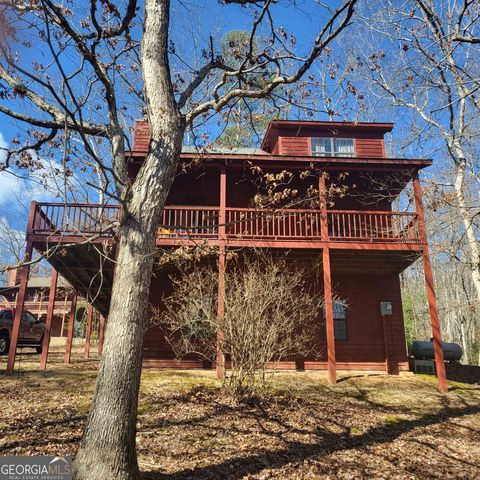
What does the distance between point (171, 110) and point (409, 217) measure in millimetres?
9568

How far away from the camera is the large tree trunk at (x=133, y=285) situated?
13.3ft

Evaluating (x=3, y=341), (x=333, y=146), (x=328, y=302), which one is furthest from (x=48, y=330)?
(x=333, y=146)

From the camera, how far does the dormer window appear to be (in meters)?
16.6

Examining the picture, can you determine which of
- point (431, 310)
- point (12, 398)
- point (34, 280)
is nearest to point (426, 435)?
point (431, 310)

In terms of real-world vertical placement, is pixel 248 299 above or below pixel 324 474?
above

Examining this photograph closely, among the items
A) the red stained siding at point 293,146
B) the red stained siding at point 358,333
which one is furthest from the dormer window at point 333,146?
the red stained siding at point 358,333

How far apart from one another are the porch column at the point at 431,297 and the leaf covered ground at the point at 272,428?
20.3 inches

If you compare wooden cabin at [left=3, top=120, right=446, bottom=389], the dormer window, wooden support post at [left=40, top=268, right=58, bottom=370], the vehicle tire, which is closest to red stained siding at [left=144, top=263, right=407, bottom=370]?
wooden cabin at [left=3, top=120, right=446, bottom=389]

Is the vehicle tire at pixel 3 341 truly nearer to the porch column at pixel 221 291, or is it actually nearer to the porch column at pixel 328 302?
the porch column at pixel 221 291

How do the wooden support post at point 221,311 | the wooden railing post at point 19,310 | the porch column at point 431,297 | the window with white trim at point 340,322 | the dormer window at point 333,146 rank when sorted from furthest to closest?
the dormer window at point 333,146, the window with white trim at point 340,322, the porch column at point 431,297, the wooden railing post at point 19,310, the wooden support post at point 221,311

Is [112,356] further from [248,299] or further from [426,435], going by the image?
[426,435]

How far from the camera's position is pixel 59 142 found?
22.9ft

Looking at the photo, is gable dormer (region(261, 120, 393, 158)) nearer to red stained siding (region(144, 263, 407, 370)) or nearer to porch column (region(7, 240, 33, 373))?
red stained siding (region(144, 263, 407, 370))

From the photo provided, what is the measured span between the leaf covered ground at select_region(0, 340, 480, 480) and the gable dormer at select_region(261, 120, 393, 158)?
9.17 metres
